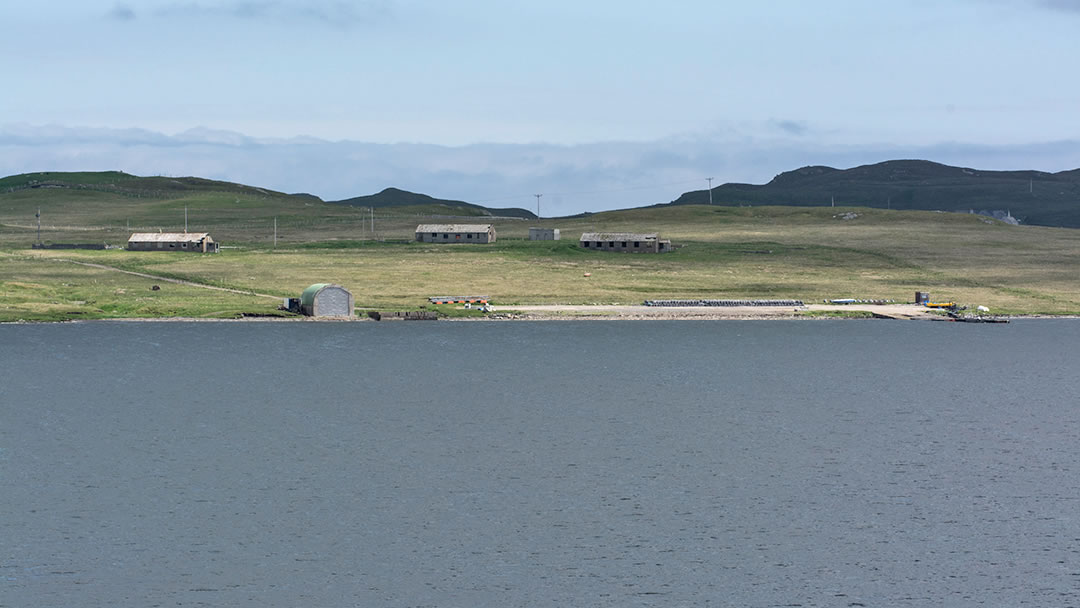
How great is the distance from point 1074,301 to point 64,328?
392 feet

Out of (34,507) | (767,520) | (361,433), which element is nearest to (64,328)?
(361,433)

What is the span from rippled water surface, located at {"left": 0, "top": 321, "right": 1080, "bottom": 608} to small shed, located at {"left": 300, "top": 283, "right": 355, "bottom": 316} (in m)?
23.0

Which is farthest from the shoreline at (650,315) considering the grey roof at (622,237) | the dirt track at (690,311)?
the grey roof at (622,237)

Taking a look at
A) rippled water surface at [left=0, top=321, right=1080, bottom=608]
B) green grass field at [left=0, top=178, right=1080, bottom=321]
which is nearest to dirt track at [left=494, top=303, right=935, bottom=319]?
green grass field at [left=0, top=178, right=1080, bottom=321]

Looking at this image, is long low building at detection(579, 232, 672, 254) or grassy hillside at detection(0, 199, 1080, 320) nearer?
grassy hillside at detection(0, 199, 1080, 320)

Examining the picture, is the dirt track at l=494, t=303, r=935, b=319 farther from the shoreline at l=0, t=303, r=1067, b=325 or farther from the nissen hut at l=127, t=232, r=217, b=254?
the nissen hut at l=127, t=232, r=217, b=254

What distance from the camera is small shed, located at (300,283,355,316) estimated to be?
13600 cm

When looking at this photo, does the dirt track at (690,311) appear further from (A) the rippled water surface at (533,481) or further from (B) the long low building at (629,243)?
(B) the long low building at (629,243)

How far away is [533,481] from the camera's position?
60000 mm

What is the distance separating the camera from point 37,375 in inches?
3910

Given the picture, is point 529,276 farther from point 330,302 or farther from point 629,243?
point 330,302

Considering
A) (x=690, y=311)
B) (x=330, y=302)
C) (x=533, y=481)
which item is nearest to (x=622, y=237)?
(x=690, y=311)

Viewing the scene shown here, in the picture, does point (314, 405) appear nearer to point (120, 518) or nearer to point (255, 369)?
point (255, 369)

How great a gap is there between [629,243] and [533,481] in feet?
434
